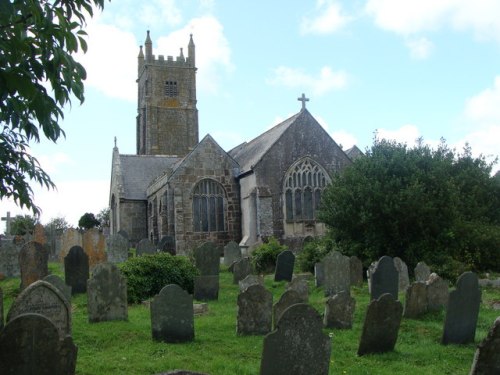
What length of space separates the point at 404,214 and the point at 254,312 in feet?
29.6

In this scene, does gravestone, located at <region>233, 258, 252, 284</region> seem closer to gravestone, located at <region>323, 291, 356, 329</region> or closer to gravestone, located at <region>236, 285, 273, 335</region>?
gravestone, located at <region>323, 291, 356, 329</region>

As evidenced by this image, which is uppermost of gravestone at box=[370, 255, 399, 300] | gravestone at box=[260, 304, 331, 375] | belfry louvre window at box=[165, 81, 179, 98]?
belfry louvre window at box=[165, 81, 179, 98]

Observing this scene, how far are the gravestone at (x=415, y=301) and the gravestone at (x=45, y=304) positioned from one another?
636 centimetres

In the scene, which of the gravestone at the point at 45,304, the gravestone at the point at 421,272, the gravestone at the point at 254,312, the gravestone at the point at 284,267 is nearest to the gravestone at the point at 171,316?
the gravestone at the point at 254,312

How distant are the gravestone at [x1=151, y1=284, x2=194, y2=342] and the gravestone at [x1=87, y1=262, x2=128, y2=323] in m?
1.70

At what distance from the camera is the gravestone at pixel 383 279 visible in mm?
11812

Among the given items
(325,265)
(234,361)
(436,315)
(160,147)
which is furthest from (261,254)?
(160,147)

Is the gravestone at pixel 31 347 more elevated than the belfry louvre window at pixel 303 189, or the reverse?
the belfry louvre window at pixel 303 189

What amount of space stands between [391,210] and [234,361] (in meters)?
10.4

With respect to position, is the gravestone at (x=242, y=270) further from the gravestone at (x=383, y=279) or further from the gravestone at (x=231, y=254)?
the gravestone at (x=231, y=254)

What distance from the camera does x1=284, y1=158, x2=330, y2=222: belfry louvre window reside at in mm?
27673

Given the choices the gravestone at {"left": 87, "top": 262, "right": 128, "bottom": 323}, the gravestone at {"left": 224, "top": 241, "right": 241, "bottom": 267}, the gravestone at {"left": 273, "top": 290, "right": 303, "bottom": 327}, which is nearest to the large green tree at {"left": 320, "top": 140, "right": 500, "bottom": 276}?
the gravestone at {"left": 224, "top": 241, "right": 241, "bottom": 267}

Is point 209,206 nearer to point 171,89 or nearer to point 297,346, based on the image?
point 297,346

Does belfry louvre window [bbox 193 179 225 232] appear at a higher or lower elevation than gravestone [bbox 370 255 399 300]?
higher
